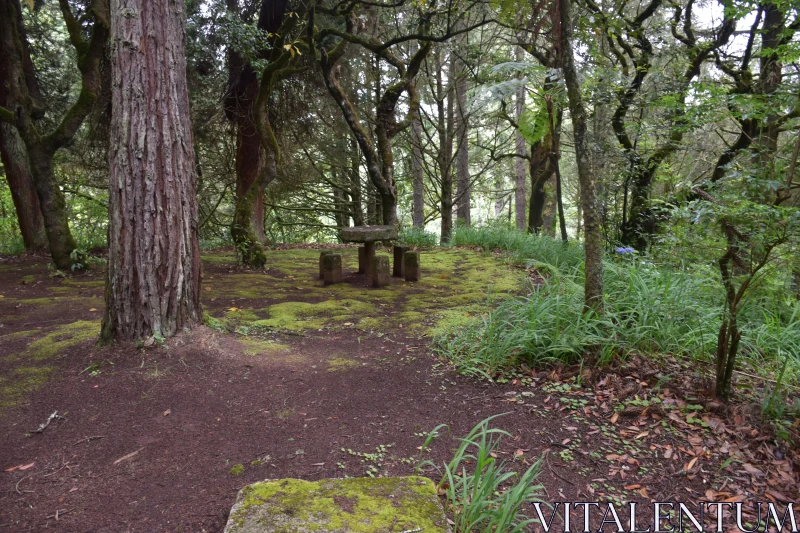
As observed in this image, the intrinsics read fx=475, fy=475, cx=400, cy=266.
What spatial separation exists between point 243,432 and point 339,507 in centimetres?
94

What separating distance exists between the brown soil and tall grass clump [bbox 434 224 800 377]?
0.24m

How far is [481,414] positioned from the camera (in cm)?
269

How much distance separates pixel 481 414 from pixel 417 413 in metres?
0.36

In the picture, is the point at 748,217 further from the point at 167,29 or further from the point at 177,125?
the point at 167,29

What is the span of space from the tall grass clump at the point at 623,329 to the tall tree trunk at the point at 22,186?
762 centimetres

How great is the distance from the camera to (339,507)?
1.74 meters

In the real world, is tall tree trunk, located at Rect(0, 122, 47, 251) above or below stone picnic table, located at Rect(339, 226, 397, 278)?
above

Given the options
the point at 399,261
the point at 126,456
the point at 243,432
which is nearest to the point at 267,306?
the point at 399,261

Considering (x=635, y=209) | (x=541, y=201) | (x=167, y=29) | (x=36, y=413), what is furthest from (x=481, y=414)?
(x=541, y=201)

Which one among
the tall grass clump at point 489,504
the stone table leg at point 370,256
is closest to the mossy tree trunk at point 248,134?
the stone table leg at point 370,256

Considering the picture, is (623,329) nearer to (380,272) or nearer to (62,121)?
(380,272)

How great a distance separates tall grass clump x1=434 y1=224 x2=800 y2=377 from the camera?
312 cm

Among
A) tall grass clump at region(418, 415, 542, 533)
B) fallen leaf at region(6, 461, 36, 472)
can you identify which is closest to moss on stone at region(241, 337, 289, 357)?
fallen leaf at region(6, 461, 36, 472)

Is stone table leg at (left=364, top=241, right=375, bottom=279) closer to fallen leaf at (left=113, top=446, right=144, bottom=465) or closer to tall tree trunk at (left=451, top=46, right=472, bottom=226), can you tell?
fallen leaf at (left=113, top=446, right=144, bottom=465)
